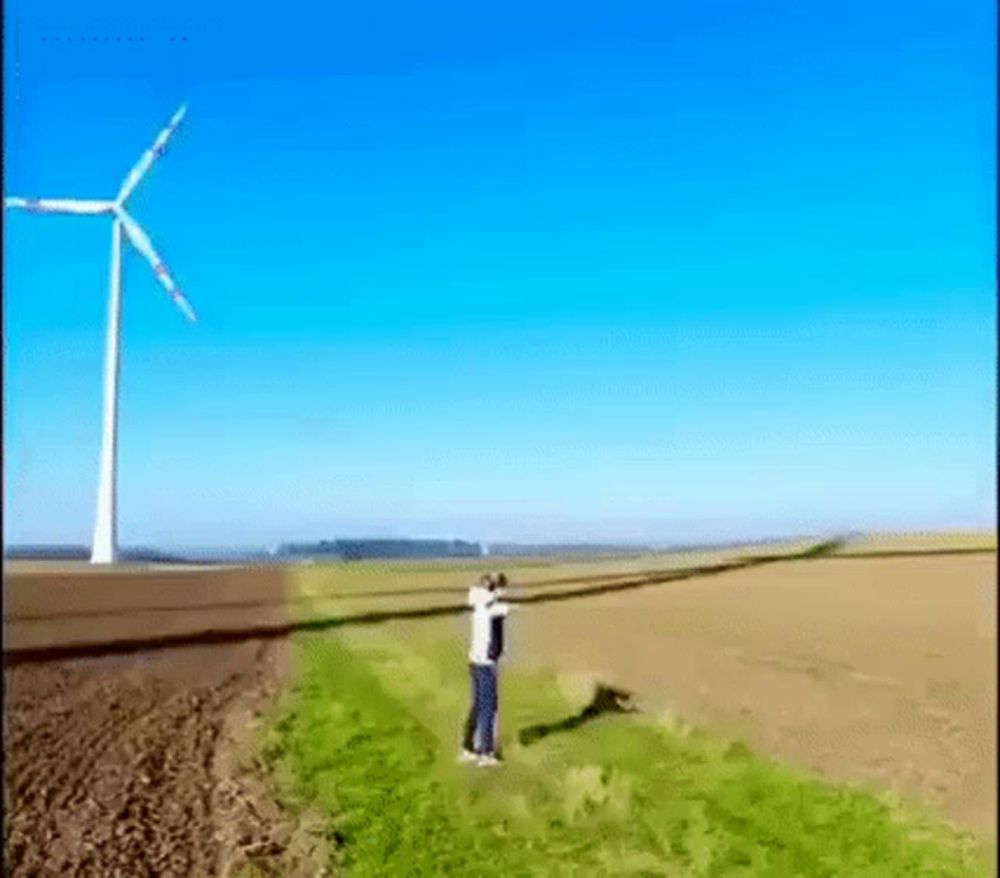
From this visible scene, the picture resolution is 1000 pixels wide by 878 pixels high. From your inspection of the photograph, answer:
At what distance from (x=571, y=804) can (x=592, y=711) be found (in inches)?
41.0

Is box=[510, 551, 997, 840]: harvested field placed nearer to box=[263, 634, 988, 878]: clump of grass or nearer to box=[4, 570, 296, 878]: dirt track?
box=[263, 634, 988, 878]: clump of grass

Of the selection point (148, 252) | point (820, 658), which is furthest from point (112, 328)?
point (820, 658)

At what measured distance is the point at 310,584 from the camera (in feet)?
27.0

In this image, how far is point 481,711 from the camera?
5.94 m

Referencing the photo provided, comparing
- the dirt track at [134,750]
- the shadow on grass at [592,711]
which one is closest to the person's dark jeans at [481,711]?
the shadow on grass at [592,711]

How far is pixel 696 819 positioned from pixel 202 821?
198cm

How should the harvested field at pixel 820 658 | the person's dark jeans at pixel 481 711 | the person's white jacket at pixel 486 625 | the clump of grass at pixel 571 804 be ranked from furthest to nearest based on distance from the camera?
1. the harvested field at pixel 820 658
2. the person's dark jeans at pixel 481 711
3. the person's white jacket at pixel 486 625
4. the clump of grass at pixel 571 804

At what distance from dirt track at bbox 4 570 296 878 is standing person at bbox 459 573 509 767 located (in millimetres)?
857

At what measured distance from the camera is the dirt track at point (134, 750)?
5.78m

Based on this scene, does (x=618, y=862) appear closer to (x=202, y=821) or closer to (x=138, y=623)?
(x=202, y=821)

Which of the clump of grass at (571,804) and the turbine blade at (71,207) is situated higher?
the turbine blade at (71,207)

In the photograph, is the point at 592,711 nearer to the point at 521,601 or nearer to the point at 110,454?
the point at 521,601

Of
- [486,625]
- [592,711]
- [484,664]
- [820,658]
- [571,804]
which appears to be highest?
[486,625]

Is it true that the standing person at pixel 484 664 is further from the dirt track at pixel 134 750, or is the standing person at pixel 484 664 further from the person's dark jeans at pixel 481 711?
the dirt track at pixel 134 750
